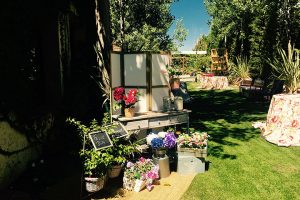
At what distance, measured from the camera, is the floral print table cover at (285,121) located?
7.78 meters

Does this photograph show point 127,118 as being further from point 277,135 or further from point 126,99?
point 277,135

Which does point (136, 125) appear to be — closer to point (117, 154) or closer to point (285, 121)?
A: point (117, 154)

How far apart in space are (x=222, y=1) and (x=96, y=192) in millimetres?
25507

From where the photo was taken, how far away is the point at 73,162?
16.5 ft

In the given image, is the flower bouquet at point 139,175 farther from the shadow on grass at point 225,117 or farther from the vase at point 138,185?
the shadow on grass at point 225,117

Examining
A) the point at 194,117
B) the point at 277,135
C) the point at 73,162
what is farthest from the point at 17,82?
the point at 194,117

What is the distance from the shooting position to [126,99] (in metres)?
6.49

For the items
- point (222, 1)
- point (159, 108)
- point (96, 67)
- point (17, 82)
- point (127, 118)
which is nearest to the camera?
point (17, 82)

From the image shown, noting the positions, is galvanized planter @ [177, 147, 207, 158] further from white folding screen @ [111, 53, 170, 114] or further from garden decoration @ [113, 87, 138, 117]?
white folding screen @ [111, 53, 170, 114]

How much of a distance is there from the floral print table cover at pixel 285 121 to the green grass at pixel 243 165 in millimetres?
295

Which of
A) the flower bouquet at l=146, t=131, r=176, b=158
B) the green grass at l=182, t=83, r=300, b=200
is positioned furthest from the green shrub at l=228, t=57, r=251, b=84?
the flower bouquet at l=146, t=131, r=176, b=158

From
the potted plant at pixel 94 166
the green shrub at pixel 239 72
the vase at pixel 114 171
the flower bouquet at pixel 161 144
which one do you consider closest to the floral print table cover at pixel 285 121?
the flower bouquet at pixel 161 144

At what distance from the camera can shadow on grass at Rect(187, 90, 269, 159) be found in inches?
329

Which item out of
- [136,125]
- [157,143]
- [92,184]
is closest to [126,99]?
[136,125]
